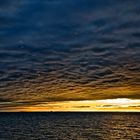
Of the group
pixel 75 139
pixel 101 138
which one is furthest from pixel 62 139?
pixel 101 138

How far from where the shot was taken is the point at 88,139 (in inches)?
3105

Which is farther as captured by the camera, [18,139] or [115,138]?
[115,138]

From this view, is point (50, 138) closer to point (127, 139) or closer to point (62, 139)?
point (62, 139)

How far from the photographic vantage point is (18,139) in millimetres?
78188

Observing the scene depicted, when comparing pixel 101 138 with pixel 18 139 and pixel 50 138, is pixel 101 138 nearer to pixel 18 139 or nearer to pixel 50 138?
pixel 50 138

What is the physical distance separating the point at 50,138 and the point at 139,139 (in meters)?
22.8

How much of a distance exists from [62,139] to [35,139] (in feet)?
22.1

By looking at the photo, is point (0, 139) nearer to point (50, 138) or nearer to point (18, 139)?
point (18, 139)

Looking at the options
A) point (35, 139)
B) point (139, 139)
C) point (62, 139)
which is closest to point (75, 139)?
point (62, 139)

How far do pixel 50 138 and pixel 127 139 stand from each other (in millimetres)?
19692

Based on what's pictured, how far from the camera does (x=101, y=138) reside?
8219 centimetres

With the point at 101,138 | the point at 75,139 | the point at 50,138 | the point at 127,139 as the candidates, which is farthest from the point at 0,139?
the point at 127,139

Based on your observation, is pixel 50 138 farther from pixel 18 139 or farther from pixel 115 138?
pixel 115 138

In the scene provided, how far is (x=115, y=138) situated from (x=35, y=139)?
20967 mm
